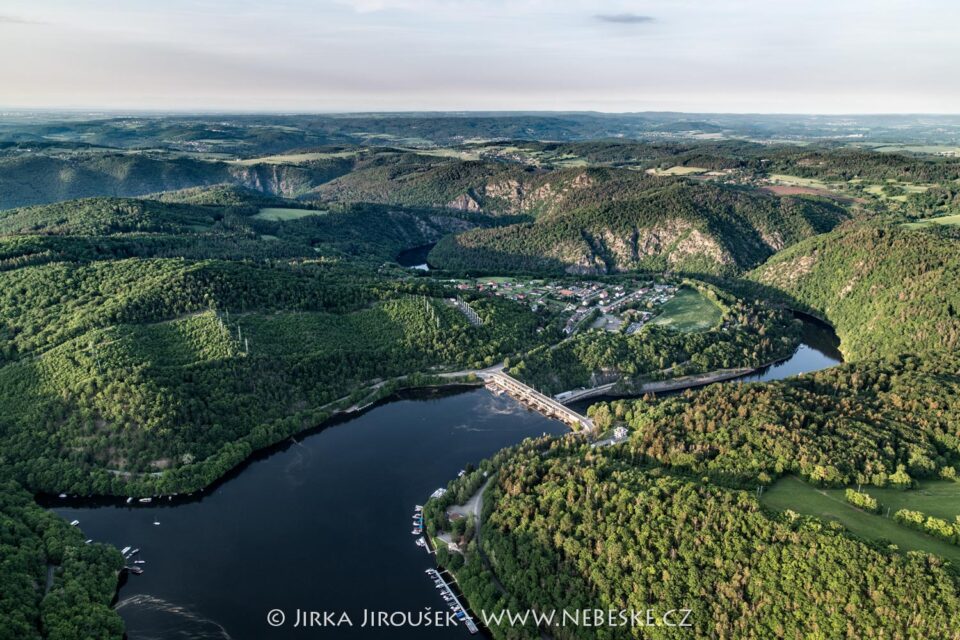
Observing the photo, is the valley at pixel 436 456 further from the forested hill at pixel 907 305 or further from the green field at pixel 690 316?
the green field at pixel 690 316

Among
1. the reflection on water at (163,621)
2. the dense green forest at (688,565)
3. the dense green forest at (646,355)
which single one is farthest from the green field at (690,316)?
the reflection on water at (163,621)

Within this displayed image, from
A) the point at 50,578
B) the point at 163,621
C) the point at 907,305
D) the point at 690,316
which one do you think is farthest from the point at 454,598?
the point at 907,305

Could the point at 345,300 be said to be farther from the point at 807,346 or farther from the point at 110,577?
the point at 807,346

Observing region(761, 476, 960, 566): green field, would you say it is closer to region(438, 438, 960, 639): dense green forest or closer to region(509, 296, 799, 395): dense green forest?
region(438, 438, 960, 639): dense green forest

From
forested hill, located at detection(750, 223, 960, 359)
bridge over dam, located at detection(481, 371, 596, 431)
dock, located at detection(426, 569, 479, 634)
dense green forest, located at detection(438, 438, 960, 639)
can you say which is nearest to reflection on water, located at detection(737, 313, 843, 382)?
forested hill, located at detection(750, 223, 960, 359)

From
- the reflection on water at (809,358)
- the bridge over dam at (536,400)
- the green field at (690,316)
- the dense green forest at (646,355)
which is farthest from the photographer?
the green field at (690,316)

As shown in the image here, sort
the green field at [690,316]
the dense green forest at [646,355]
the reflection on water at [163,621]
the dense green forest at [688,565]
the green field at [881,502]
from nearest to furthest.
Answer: the dense green forest at [688,565] < the green field at [881,502] < the reflection on water at [163,621] < the dense green forest at [646,355] < the green field at [690,316]

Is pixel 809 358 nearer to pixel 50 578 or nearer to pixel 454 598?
pixel 454 598

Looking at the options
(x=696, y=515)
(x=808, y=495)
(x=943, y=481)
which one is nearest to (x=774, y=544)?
(x=696, y=515)
